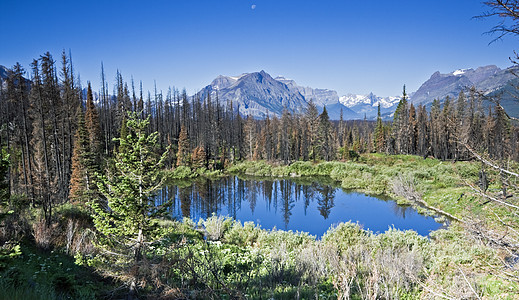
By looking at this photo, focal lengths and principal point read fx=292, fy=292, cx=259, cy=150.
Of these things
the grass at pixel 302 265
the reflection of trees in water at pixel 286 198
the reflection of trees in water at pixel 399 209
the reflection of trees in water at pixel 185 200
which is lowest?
the reflection of trees in water at pixel 399 209

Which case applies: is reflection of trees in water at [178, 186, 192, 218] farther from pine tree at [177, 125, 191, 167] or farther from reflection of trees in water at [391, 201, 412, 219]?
reflection of trees in water at [391, 201, 412, 219]

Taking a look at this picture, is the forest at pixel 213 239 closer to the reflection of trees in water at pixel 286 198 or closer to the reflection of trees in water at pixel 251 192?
the reflection of trees in water at pixel 286 198

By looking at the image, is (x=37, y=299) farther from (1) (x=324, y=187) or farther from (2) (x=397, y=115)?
(2) (x=397, y=115)

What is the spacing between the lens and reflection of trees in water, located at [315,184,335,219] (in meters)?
26.9

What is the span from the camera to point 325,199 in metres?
31.8

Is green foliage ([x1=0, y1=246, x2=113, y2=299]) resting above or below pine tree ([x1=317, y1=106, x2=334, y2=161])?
below

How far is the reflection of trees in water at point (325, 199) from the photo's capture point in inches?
1059

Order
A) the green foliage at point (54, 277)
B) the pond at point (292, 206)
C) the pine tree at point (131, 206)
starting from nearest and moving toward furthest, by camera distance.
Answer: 1. the green foliage at point (54, 277)
2. the pine tree at point (131, 206)
3. the pond at point (292, 206)

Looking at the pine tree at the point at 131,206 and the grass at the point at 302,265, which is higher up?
the pine tree at the point at 131,206

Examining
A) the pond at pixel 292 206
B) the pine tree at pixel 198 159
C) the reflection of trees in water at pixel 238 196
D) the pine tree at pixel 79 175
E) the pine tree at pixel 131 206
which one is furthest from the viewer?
the pine tree at pixel 198 159

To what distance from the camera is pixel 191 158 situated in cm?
4978

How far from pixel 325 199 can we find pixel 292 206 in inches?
179

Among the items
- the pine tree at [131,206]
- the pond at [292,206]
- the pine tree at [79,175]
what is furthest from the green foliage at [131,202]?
the pine tree at [79,175]

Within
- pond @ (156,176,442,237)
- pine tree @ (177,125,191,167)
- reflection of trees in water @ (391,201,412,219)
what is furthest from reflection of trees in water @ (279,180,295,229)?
pine tree @ (177,125,191,167)
